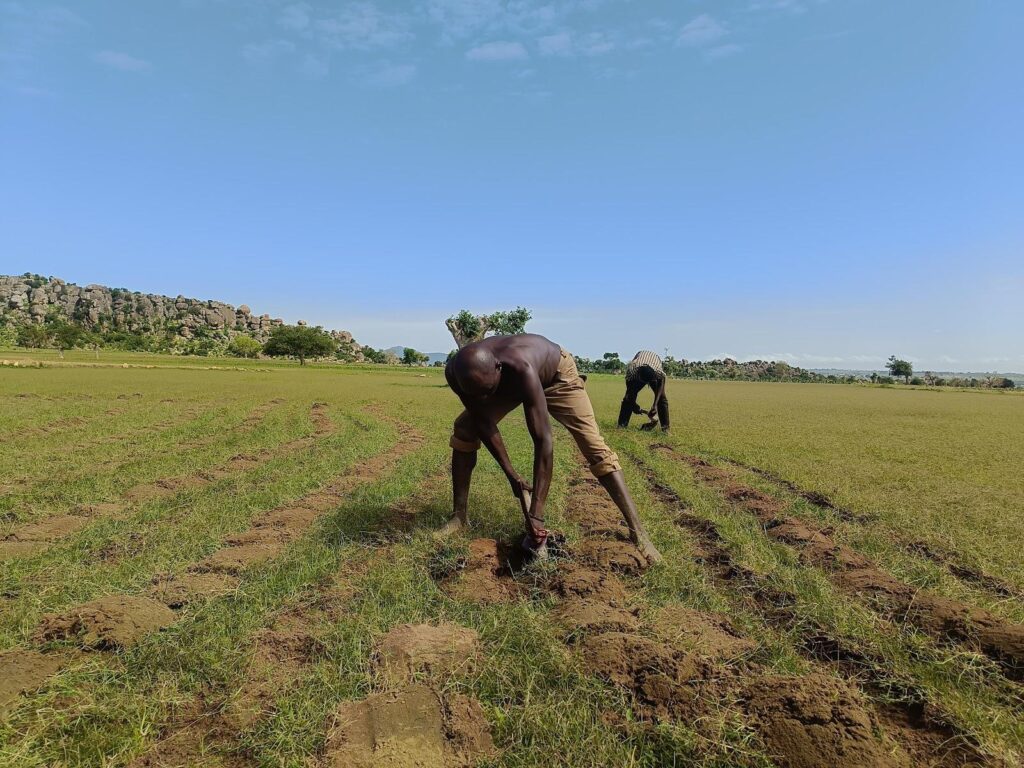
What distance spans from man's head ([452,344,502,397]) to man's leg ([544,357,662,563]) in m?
0.62

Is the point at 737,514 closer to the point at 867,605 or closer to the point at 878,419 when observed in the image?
the point at 867,605

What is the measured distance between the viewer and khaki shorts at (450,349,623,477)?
4.18 m

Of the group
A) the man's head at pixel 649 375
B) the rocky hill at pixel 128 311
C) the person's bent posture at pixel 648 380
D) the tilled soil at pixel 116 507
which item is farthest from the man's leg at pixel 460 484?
the rocky hill at pixel 128 311

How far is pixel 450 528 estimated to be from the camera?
4.30 meters

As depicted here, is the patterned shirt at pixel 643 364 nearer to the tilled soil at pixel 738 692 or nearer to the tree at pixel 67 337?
the tilled soil at pixel 738 692

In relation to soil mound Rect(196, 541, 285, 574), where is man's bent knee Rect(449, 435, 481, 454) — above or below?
above

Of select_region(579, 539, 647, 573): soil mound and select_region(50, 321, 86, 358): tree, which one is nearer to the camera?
select_region(579, 539, 647, 573): soil mound

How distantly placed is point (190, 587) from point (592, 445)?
9.17 feet

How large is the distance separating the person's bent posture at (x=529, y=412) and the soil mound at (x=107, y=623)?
6.58 ft

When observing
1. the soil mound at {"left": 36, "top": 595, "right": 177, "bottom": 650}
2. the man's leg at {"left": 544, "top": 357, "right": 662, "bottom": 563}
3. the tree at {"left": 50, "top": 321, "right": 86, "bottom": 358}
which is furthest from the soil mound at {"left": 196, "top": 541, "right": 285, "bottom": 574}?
the tree at {"left": 50, "top": 321, "right": 86, "bottom": 358}

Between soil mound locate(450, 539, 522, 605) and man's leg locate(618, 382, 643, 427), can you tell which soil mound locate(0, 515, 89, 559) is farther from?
man's leg locate(618, 382, 643, 427)

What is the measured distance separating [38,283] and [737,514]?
231 m

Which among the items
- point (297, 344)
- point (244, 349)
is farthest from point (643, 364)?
point (244, 349)

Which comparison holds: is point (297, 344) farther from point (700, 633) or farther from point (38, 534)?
point (700, 633)
